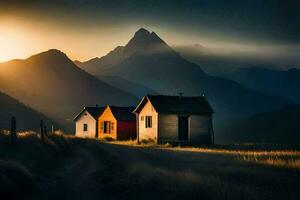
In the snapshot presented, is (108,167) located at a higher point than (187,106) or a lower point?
lower

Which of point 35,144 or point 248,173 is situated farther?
point 35,144

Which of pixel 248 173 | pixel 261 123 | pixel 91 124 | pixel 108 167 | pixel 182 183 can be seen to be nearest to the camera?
pixel 182 183

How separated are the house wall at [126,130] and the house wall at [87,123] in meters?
9.54

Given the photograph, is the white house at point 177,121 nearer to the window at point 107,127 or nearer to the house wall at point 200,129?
the house wall at point 200,129

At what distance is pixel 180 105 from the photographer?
4925 centimetres

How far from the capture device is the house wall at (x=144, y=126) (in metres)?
47.9

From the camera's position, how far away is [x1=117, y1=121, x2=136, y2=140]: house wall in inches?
2406

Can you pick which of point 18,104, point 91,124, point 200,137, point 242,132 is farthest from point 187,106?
point 18,104

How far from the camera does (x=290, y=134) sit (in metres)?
84.6

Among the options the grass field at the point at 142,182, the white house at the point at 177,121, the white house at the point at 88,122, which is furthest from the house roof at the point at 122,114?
the grass field at the point at 142,182

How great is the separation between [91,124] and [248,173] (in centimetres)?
5532

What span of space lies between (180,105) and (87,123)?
1059 inches

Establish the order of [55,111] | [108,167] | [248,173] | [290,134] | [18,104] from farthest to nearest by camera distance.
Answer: [55,111] → [18,104] → [290,134] → [108,167] → [248,173]

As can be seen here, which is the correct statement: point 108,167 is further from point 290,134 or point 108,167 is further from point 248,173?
point 290,134
